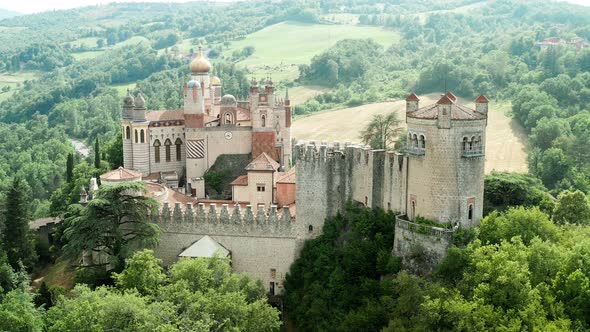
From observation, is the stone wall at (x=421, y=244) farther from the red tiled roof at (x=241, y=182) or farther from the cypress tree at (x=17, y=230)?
the cypress tree at (x=17, y=230)

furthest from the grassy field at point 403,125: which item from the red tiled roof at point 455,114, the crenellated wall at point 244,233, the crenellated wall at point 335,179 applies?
the red tiled roof at point 455,114

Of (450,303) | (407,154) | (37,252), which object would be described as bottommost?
(37,252)

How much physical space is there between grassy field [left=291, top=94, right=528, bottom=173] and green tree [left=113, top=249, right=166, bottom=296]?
1706 inches

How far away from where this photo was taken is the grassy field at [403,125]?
332ft

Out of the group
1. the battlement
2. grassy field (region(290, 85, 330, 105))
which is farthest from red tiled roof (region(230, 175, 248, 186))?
grassy field (region(290, 85, 330, 105))

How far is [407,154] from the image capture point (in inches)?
1967

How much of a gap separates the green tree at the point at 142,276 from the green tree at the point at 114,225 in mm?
2672

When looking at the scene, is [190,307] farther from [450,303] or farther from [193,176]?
[193,176]

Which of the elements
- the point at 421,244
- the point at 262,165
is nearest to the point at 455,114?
the point at 421,244

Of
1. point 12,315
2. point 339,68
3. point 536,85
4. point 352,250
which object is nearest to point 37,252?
point 12,315

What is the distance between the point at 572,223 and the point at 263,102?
2637cm

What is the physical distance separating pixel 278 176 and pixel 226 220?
25.4 ft

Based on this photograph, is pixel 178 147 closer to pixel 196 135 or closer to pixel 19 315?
pixel 196 135

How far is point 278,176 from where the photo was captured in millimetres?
63375
